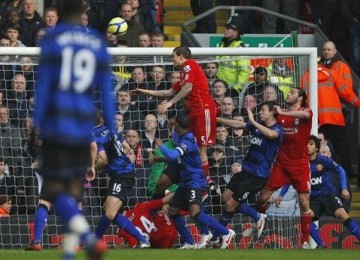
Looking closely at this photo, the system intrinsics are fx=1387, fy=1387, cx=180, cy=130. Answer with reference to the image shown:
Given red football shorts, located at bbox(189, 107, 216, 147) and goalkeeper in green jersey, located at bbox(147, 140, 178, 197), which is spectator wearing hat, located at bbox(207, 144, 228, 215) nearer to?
goalkeeper in green jersey, located at bbox(147, 140, 178, 197)

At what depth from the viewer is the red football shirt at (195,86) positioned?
52.6 ft

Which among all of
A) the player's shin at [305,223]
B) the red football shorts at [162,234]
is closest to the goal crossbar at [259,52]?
the player's shin at [305,223]

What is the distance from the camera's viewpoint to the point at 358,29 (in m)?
21.2

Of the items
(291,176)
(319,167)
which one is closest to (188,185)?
(291,176)

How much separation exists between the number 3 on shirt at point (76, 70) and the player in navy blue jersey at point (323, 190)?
24.1ft

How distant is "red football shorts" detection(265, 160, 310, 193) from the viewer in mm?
16391

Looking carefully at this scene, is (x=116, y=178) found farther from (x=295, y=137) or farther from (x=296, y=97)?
(x=296, y=97)

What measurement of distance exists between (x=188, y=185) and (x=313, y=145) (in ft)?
6.33

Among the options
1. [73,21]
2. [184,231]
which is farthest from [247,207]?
[73,21]

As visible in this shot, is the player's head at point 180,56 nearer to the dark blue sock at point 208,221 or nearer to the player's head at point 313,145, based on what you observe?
the dark blue sock at point 208,221

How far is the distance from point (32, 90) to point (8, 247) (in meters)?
1.99

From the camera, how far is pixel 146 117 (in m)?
17.3

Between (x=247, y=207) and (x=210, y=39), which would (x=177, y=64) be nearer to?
(x=247, y=207)

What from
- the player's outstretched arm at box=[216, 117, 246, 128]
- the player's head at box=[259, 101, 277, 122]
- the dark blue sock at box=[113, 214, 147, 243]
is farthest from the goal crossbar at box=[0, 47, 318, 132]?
the dark blue sock at box=[113, 214, 147, 243]
